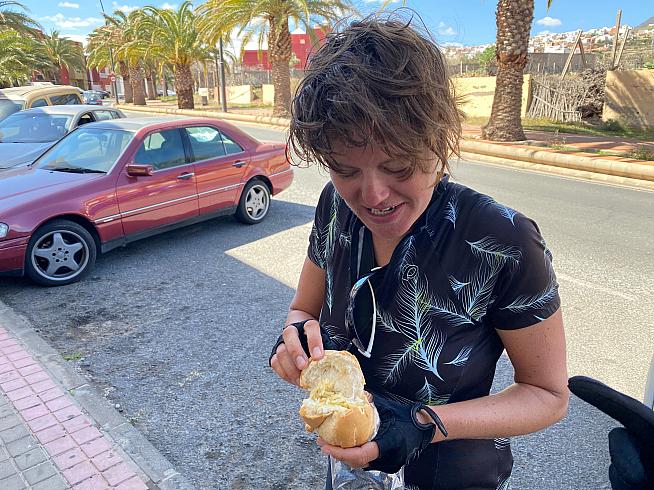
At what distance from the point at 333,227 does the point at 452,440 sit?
0.62 m

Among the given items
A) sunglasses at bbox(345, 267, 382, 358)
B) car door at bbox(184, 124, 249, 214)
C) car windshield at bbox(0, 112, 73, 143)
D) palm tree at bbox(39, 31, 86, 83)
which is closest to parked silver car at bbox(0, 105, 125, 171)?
car windshield at bbox(0, 112, 73, 143)

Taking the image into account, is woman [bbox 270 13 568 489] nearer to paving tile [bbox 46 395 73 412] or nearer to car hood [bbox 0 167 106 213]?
paving tile [bbox 46 395 73 412]

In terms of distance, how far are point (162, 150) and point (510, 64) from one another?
36.0 ft

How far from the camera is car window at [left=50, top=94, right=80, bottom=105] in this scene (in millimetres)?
11469

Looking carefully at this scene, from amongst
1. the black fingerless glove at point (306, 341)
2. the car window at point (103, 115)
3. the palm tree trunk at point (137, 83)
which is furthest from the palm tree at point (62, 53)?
the black fingerless glove at point (306, 341)

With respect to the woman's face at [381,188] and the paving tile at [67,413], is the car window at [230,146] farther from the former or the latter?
the woman's face at [381,188]

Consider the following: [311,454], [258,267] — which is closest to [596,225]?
[258,267]

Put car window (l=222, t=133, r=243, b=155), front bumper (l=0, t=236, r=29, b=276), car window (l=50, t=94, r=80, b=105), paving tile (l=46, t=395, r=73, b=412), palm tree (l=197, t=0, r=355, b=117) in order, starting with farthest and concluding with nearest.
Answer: palm tree (l=197, t=0, r=355, b=117)
car window (l=50, t=94, r=80, b=105)
car window (l=222, t=133, r=243, b=155)
front bumper (l=0, t=236, r=29, b=276)
paving tile (l=46, t=395, r=73, b=412)

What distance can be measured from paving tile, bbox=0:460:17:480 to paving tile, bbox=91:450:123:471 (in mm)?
397

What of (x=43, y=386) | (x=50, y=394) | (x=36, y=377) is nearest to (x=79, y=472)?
(x=50, y=394)

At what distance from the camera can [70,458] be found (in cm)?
273

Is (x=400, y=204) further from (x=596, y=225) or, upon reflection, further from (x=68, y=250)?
(x=596, y=225)

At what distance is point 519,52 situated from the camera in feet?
44.3

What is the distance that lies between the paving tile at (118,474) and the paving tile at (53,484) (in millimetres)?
188
